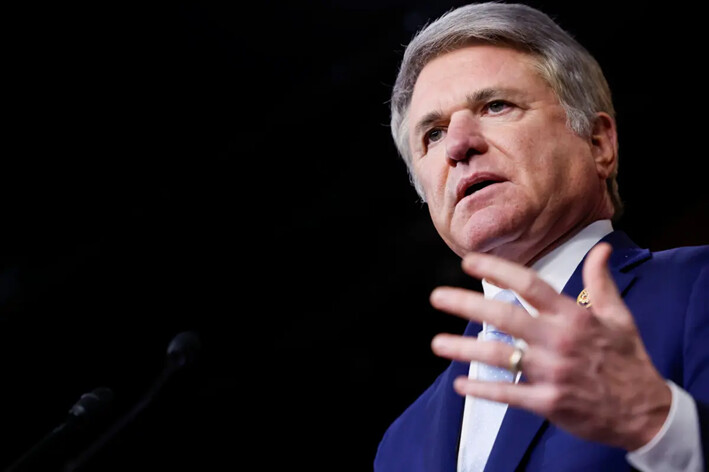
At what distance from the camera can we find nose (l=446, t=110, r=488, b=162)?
152 centimetres

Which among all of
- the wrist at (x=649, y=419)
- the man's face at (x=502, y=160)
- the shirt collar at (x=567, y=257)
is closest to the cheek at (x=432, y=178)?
the man's face at (x=502, y=160)

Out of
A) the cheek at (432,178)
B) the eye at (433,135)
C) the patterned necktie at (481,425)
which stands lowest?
the patterned necktie at (481,425)

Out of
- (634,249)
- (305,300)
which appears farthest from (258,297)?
(634,249)

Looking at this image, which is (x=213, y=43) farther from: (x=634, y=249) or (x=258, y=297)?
(x=634, y=249)

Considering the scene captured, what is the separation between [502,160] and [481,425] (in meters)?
0.55

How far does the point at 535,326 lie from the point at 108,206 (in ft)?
6.84

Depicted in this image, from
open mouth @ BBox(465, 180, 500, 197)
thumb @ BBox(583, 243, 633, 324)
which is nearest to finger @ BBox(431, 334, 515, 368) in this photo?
thumb @ BBox(583, 243, 633, 324)

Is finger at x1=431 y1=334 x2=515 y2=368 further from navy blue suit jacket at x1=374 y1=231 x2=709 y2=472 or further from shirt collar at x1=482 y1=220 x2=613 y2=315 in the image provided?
shirt collar at x1=482 y1=220 x2=613 y2=315

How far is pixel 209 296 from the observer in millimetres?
2670

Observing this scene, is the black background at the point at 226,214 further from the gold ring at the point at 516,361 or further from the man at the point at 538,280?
the gold ring at the point at 516,361

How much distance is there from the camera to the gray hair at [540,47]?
1.64 meters

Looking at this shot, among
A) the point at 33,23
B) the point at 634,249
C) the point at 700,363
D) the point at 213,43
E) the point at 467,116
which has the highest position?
the point at 33,23

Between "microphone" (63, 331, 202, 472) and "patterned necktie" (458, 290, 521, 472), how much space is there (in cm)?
73

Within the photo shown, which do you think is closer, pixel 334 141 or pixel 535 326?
pixel 535 326
